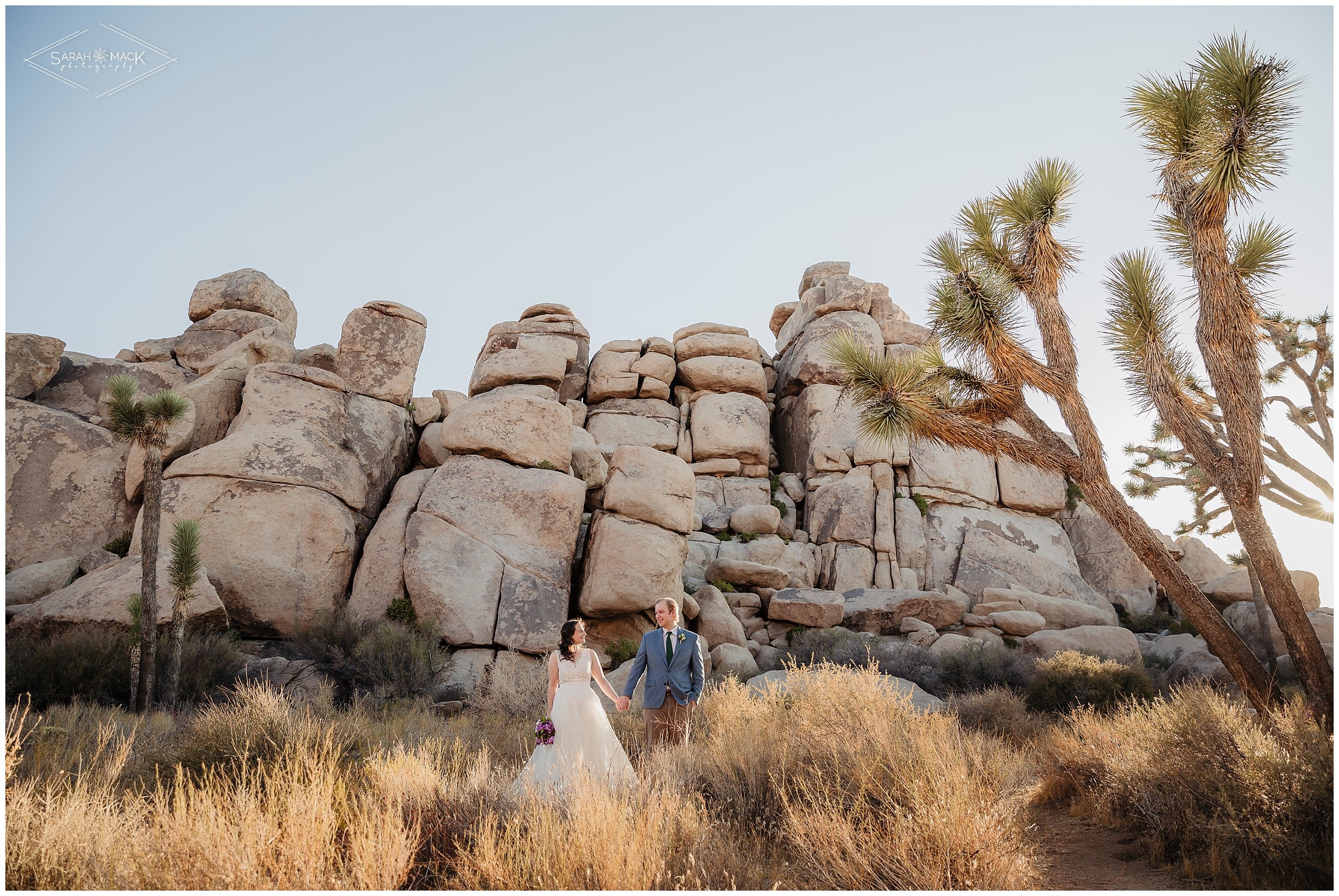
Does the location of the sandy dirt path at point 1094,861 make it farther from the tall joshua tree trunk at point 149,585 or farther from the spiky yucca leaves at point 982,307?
the tall joshua tree trunk at point 149,585

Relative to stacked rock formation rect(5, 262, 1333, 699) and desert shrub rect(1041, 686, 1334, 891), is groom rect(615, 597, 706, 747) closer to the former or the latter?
desert shrub rect(1041, 686, 1334, 891)

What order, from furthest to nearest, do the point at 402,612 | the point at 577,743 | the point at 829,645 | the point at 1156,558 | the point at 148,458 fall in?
the point at 829,645 < the point at 402,612 < the point at 148,458 < the point at 1156,558 < the point at 577,743

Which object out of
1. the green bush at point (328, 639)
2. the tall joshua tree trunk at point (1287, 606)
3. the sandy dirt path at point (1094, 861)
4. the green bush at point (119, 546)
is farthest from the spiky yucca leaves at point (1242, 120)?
the green bush at point (119, 546)

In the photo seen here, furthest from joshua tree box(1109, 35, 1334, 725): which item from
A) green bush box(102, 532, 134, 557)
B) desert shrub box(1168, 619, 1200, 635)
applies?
green bush box(102, 532, 134, 557)

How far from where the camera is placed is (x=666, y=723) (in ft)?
25.0

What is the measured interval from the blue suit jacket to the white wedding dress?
702mm

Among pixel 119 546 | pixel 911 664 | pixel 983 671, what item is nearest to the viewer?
pixel 983 671

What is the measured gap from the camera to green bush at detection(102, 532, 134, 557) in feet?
52.8

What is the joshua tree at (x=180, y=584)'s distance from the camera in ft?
36.9

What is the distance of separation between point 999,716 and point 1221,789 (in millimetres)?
5924

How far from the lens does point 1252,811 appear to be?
546cm

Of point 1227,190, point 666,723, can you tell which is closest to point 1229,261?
point 1227,190

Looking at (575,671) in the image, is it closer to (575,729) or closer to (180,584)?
(575,729)

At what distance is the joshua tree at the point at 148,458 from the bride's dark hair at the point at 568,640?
7692 mm
